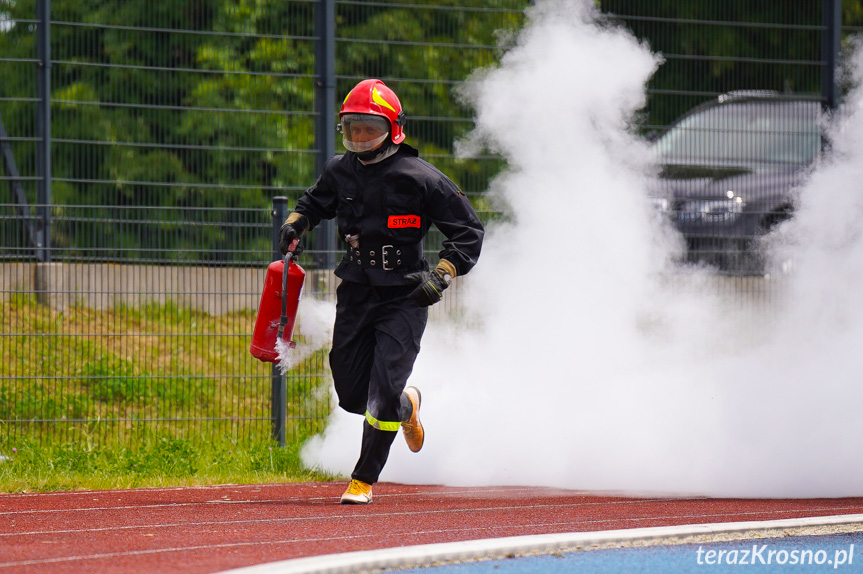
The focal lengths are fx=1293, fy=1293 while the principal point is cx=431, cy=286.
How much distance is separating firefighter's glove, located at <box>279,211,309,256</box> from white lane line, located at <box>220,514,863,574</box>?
90.5 inches

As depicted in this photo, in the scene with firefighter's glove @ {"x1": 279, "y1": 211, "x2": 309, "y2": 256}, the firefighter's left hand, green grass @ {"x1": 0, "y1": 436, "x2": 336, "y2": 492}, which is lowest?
green grass @ {"x1": 0, "y1": 436, "x2": 336, "y2": 492}

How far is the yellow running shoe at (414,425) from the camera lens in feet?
21.7

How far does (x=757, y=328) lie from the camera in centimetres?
1006

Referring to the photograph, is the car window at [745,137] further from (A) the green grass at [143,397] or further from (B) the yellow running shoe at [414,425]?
(B) the yellow running shoe at [414,425]

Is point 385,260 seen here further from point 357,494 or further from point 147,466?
point 147,466

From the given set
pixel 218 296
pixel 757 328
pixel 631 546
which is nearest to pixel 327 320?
pixel 218 296

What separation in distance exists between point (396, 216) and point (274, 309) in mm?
884

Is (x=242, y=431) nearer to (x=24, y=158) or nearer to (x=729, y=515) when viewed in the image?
(x=24, y=158)

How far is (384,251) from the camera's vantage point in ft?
20.4

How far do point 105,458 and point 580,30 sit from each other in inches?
171

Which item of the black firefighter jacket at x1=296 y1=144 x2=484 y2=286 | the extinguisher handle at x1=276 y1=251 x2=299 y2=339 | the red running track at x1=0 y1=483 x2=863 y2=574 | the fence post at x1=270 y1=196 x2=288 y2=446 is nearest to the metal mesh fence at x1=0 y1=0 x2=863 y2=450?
the fence post at x1=270 y1=196 x2=288 y2=446

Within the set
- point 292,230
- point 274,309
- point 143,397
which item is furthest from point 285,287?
point 143,397

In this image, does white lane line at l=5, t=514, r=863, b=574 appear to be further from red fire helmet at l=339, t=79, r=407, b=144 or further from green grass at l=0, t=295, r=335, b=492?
green grass at l=0, t=295, r=335, b=492

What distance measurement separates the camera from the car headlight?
994cm
